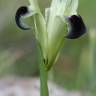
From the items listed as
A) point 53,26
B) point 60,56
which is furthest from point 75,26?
point 60,56

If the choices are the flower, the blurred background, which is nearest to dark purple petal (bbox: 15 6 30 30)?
the flower

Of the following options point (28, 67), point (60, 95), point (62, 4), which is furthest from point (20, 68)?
point (62, 4)

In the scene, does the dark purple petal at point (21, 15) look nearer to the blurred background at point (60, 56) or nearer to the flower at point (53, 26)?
the flower at point (53, 26)

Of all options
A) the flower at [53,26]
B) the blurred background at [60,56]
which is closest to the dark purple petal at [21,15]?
the flower at [53,26]

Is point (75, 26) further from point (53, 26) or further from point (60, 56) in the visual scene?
point (60, 56)

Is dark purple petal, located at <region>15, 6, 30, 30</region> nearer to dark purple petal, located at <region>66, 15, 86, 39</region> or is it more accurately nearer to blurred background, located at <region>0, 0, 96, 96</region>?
dark purple petal, located at <region>66, 15, 86, 39</region>

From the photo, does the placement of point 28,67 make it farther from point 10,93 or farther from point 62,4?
point 62,4

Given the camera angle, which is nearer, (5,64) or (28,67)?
(5,64)
